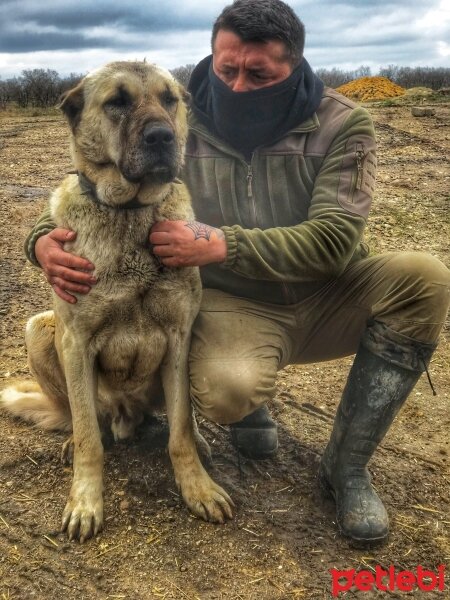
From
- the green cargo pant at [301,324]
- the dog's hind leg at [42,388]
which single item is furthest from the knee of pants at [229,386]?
the dog's hind leg at [42,388]

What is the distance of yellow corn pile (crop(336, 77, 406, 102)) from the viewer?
24003 mm

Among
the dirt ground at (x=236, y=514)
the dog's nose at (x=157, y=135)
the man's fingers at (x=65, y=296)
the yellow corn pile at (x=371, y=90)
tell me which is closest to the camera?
the dirt ground at (x=236, y=514)

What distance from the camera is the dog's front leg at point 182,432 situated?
254cm

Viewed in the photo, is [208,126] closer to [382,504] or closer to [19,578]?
[382,504]

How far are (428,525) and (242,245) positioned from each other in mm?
1302

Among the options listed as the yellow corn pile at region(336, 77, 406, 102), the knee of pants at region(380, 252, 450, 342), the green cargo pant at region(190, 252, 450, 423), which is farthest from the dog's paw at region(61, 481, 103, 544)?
the yellow corn pile at region(336, 77, 406, 102)

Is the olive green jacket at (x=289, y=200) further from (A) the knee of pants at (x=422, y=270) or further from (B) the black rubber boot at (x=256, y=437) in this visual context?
(B) the black rubber boot at (x=256, y=437)

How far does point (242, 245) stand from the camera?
245cm

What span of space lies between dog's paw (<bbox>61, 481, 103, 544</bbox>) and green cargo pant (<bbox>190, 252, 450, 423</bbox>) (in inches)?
20.8

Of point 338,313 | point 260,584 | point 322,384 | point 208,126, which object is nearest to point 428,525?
point 260,584

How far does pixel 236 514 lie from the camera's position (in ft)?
8.27

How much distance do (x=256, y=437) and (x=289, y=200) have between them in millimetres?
1059

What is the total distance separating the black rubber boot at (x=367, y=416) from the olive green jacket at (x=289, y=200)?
39cm

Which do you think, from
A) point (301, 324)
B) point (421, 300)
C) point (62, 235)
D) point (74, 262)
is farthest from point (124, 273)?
point (421, 300)
